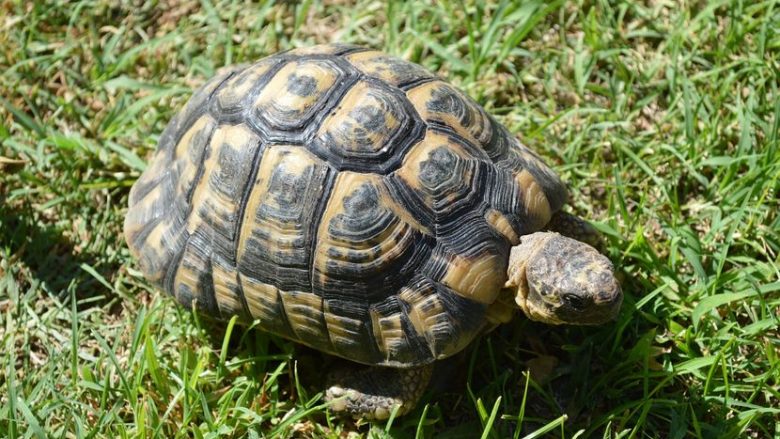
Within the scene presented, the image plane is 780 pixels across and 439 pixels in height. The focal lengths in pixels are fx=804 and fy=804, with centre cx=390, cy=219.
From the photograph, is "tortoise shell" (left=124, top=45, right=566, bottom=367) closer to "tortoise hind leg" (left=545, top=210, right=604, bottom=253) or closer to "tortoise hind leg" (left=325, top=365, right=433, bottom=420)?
"tortoise hind leg" (left=325, top=365, right=433, bottom=420)

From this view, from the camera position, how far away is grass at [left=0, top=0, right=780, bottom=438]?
3.49 meters

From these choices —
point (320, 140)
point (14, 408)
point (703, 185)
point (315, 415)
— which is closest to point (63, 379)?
point (14, 408)

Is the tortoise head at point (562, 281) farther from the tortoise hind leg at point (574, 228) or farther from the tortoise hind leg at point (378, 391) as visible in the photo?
the tortoise hind leg at point (378, 391)

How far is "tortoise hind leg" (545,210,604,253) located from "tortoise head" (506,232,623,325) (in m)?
0.46

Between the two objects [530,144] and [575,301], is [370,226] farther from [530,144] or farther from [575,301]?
[530,144]

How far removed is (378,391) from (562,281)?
93 cm

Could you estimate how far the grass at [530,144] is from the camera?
3.49m

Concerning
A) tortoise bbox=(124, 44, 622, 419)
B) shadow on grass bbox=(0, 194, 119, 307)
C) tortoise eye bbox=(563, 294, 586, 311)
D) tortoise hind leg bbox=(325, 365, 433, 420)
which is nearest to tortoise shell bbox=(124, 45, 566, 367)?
tortoise bbox=(124, 44, 622, 419)

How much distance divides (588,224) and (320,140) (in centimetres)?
137

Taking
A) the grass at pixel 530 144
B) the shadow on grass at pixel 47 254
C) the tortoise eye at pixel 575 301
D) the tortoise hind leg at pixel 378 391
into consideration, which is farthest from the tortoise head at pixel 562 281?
the shadow on grass at pixel 47 254

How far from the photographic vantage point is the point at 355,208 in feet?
10.3

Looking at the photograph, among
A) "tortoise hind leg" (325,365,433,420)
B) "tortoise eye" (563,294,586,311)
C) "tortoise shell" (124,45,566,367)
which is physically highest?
"tortoise shell" (124,45,566,367)

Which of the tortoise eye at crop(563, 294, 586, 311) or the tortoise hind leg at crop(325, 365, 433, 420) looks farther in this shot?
the tortoise hind leg at crop(325, 365, 433, 420)

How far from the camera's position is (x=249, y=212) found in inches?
129
